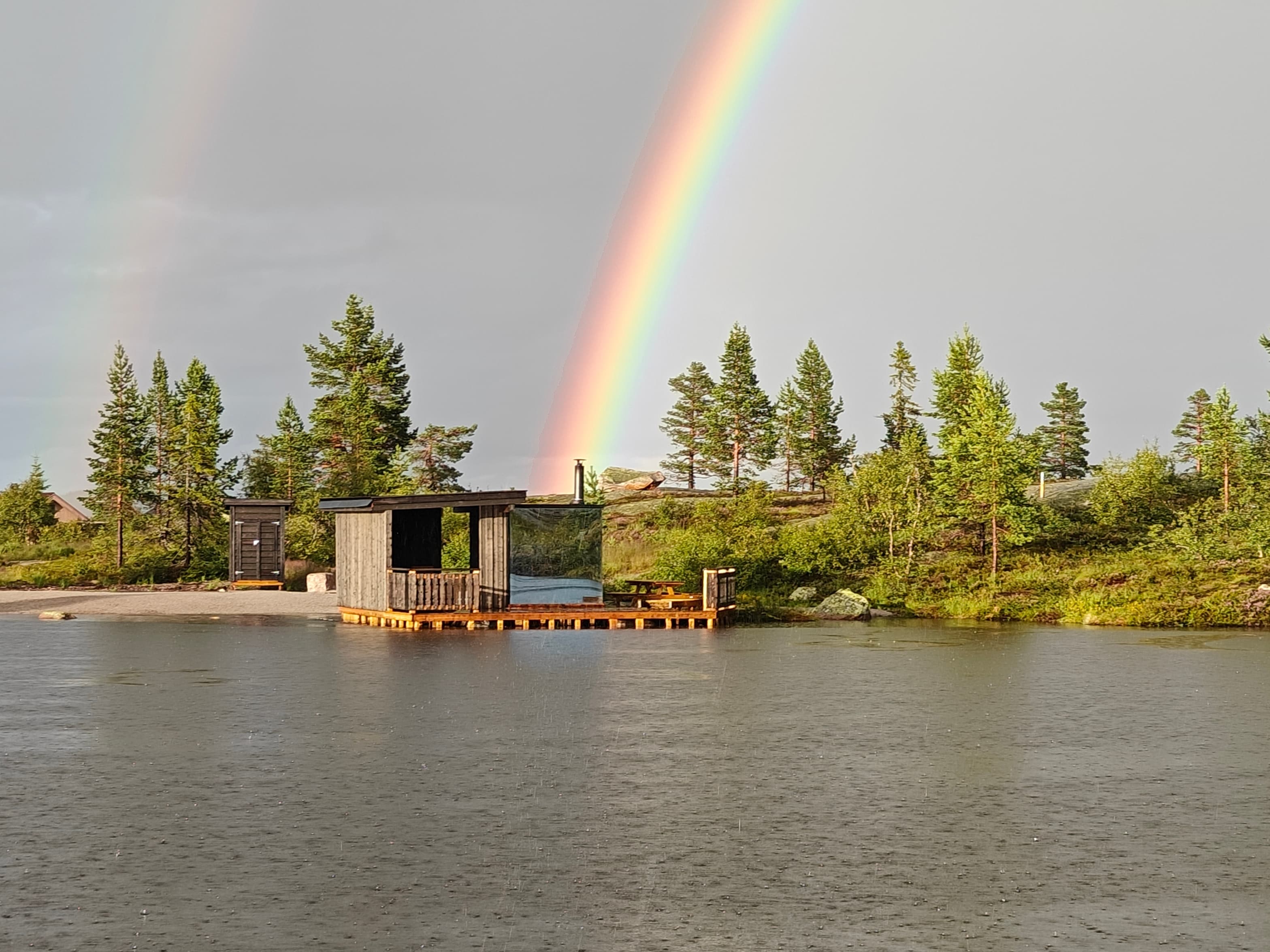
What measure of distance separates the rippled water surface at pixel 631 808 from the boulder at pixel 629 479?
71844 millimetres

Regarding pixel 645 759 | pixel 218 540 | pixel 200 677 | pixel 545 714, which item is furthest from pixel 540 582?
pixel 218 540

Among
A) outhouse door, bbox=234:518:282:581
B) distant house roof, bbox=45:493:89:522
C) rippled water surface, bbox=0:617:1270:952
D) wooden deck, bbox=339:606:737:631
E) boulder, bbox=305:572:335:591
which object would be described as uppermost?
distant house roof, bbox=45:493:89:522

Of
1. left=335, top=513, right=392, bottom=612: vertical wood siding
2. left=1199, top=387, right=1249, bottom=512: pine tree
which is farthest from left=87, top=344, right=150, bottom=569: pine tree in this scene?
left=1199, top=387, right=1249, bottom=512: pine tree

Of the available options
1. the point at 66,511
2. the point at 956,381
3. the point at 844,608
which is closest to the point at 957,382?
the point at 956,381

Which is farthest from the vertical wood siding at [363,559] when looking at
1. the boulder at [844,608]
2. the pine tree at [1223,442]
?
the pine tree at [1223,442]

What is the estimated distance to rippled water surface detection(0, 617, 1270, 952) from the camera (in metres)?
11.5

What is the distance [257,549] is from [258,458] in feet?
74.2

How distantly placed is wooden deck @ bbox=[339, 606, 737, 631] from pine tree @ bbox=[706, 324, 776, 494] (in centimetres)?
5728

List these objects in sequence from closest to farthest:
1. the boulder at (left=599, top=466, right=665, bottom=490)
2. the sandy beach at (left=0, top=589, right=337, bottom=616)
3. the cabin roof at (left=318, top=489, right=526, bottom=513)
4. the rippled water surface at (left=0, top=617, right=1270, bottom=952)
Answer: the rippled water surface at (left=0, top=617, right=1270, bottom=952) → the cabin roof at (left=318, top=489, right=526, bottom=513) → the sandy beach at (left=0, top=589, right=337, bottom=616) → the boulder at (left=599, top=466, right=665, bottom=490)

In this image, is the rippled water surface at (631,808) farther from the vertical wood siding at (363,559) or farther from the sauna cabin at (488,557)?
the vertical wood siding at (363,559)

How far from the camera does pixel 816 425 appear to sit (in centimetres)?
10388

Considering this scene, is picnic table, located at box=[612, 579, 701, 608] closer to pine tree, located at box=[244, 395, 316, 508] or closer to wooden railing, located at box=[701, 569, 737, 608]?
wooden railing, located at box=[701, 569, 737, 608]

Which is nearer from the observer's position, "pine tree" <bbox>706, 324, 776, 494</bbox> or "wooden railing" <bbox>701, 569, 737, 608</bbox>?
"wooden railing" <bbox>701, 569, 737, 608</bbox>

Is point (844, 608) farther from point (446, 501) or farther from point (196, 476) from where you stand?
point (196, 476)
